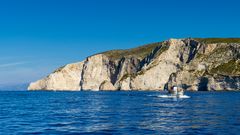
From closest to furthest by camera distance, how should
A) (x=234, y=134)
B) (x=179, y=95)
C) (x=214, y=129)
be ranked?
(x=234, y=134), (x=214, y=129), (x=179, y=95)

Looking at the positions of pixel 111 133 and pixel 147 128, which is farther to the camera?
pixel 147 128

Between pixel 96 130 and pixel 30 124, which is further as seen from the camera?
pixel 30 124

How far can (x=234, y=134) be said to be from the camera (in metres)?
43.3

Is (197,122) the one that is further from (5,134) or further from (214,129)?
(5,134)

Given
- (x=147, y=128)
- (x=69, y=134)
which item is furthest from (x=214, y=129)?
(x=69, y=134)

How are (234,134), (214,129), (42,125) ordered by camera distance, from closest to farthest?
(234,134) < (214,129) < (42,125)

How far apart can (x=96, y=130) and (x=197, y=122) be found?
1496 centimetres

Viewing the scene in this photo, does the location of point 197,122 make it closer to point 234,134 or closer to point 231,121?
point 231,121

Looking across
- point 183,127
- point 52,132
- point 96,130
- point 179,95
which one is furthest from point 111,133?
point 179,95

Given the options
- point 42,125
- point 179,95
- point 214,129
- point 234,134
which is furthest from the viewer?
point 179,95

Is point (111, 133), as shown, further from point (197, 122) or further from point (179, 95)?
point (179, 95)

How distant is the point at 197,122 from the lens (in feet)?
182

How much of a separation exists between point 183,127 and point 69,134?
13911mm

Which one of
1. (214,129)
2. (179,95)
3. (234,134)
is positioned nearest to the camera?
(234,134)
